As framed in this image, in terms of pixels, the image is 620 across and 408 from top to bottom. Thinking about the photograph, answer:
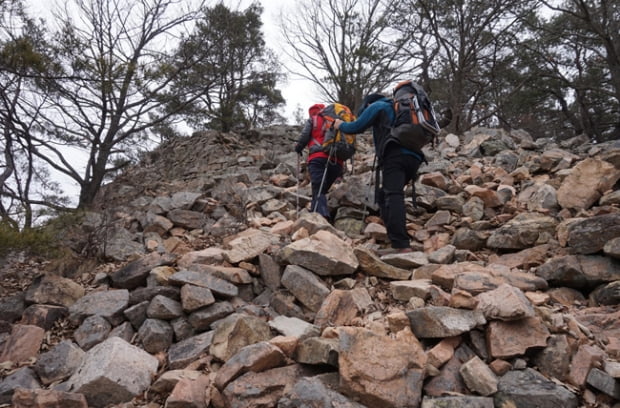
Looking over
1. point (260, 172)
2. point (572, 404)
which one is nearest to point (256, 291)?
point (572, 404)

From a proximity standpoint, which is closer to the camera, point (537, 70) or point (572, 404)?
point (572, 404)

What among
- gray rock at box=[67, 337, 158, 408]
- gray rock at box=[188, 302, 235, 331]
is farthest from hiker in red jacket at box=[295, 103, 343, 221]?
gray rock at box=[67, 337, 158, 408]

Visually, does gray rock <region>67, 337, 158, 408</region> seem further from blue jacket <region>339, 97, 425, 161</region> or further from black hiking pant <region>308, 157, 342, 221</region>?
black hiking pant <region>308, 157, 342, 221</region>

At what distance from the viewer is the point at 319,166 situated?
18.8 feet

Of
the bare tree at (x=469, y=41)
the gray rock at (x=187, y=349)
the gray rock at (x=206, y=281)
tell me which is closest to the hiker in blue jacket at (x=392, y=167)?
the gray rock at (x=206, y=281)

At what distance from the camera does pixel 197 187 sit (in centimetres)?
822

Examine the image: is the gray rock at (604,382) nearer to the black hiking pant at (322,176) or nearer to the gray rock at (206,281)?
the gray rock at (206,281)

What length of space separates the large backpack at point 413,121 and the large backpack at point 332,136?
1436 millimetres

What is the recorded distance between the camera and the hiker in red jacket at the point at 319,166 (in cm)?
560

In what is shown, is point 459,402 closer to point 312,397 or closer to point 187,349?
point 312,397

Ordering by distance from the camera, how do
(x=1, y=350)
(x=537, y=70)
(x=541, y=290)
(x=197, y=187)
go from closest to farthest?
(x=1, y=350) < (x=541, y=290) < (x=197, y=187) < (x=537, y=70)

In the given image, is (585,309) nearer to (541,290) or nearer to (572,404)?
(541,290)

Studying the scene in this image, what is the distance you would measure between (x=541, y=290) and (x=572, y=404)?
147 cm

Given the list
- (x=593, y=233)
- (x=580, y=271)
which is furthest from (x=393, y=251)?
(x=593, y=233)
